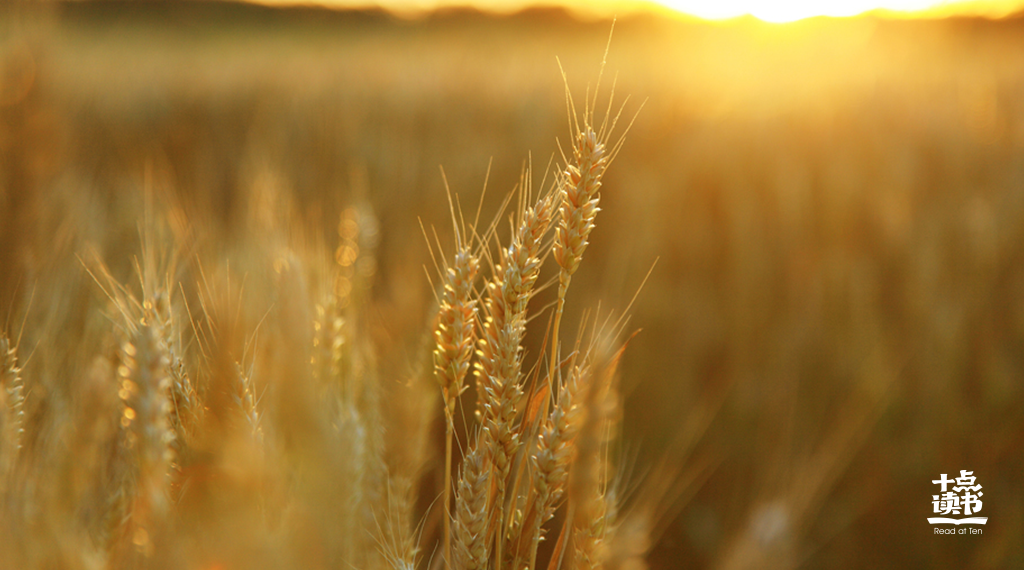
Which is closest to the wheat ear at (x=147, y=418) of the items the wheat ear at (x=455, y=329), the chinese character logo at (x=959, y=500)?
the wheat ear at (x=455, y=329)

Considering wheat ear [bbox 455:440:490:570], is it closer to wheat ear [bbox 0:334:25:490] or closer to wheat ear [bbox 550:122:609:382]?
wheat ear [bbox 550:122:609:382]

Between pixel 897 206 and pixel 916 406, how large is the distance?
92 centimetres

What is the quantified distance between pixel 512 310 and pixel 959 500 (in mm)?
1448

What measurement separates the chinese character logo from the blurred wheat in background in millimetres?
40

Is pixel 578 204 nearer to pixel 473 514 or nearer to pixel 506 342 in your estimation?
pixel 506 342

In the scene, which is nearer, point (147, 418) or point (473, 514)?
point (147, 418)

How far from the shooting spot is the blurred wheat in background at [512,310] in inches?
18.4

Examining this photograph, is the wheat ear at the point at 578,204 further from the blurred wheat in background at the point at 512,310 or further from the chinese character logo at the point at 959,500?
the chinese character logo at the point at 959,500

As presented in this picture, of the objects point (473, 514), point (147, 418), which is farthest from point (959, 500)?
point (147, 418)

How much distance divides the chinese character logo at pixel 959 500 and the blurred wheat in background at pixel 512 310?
0.04 metres

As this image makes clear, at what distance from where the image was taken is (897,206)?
233 cm

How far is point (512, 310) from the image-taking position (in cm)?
56

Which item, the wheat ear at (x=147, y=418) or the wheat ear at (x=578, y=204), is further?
the wheat ear at (x=578, y=204)

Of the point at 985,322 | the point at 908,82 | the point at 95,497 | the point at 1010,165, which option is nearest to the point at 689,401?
the point at 985,322
